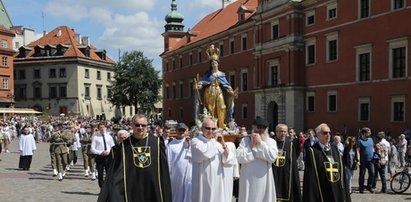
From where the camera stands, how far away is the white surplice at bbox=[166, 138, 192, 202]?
28.9ft

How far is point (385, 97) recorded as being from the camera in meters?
30.7

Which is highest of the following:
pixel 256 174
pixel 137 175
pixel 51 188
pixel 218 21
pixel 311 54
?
pixel 218 21

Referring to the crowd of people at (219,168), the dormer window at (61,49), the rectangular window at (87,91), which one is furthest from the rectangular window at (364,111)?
→ the dormer window at (61,49)

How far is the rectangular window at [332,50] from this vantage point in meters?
35.9

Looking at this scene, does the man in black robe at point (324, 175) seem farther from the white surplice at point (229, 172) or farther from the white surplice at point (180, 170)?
the white surplice at point (180, 170)

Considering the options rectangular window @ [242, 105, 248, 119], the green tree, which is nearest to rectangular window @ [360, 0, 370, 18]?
rectangular window @ [242, 105, 248, 119]

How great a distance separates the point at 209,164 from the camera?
7531mm

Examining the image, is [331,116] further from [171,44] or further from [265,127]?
[171,44]

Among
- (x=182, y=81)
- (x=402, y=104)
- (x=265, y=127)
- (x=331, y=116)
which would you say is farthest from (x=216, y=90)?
(x=182, y=81)

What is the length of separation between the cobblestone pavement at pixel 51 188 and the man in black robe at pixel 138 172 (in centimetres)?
655

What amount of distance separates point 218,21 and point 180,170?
52.0 meters

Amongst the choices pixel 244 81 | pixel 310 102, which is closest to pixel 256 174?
pixel 310 102

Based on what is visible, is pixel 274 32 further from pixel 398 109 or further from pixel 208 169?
pixel 208 169

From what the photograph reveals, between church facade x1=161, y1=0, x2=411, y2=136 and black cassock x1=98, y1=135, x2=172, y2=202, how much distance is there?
2539cm
